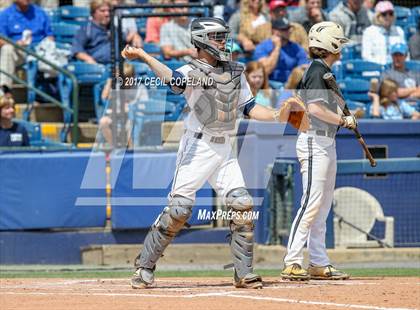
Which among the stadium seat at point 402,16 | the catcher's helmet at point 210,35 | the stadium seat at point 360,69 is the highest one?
the catcher's helmet at point 210,35

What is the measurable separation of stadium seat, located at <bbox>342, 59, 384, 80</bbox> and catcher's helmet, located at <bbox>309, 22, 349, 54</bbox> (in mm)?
5998

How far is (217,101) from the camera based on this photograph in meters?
8.49

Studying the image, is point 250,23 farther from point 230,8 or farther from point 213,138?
point 213,138

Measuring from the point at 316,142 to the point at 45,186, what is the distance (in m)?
5.17

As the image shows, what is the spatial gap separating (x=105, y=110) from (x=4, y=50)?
79.4 inches

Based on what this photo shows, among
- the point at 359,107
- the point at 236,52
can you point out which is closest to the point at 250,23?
the point at 236,52

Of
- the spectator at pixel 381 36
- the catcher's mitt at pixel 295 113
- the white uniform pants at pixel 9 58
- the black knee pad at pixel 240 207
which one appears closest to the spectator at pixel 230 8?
the spectator at pixel 381 36

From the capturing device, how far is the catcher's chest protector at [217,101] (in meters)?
8.48

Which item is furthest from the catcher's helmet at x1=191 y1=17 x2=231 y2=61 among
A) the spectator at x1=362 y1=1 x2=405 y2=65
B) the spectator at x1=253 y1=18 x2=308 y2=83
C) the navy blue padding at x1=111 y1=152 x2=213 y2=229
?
the spectator at x1=362 y1=1 x2=405 y2=65

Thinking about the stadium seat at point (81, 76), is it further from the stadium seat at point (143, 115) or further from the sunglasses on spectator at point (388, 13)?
the sunglasses on spectator at point (388, 13)

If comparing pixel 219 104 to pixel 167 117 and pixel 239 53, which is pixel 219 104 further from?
pixel 239 53

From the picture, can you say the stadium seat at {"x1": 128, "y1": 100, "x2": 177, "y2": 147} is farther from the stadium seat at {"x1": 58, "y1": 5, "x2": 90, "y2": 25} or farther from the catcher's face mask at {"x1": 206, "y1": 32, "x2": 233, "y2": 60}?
the catcher's face mask at {"x1": 206, "y1": 32, "x2": 233, "y2": 60}

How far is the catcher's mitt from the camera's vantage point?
8844 mm

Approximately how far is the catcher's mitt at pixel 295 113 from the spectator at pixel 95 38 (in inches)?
247
